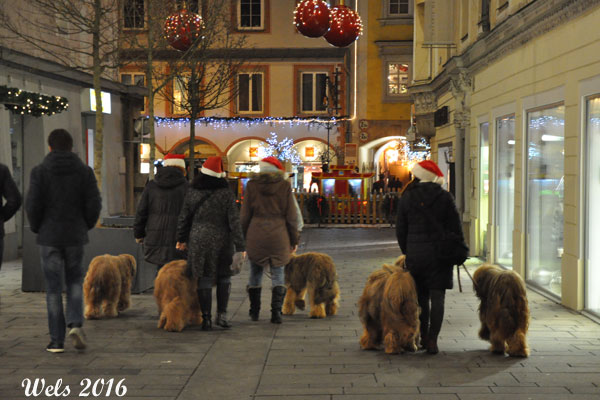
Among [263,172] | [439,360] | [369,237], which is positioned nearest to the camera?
[439,360]

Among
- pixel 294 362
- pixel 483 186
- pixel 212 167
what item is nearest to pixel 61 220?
pixel 212 167

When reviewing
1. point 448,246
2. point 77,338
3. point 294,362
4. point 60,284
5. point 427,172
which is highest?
point 427,172

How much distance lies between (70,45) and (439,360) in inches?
556

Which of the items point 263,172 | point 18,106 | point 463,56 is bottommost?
point 263,172

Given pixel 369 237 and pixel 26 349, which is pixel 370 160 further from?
pixel 26 349

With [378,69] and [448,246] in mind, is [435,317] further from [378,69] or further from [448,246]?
[378,69]

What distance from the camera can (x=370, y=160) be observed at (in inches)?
1580

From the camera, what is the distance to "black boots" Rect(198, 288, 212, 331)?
855 cm

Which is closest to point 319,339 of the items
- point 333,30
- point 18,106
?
point 333,30

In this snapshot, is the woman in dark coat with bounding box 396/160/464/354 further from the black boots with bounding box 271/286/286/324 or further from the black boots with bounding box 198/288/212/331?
the black boots with bounding box 198/288/212/331

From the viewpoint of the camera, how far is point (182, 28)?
15125 mm

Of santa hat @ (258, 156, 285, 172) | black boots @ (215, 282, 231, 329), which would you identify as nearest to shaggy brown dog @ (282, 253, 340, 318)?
black boots @ (215, 282, 231, 329)

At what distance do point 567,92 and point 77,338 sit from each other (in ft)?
20.6

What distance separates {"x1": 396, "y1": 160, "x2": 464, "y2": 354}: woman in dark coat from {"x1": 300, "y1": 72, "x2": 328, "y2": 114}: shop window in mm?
34292
